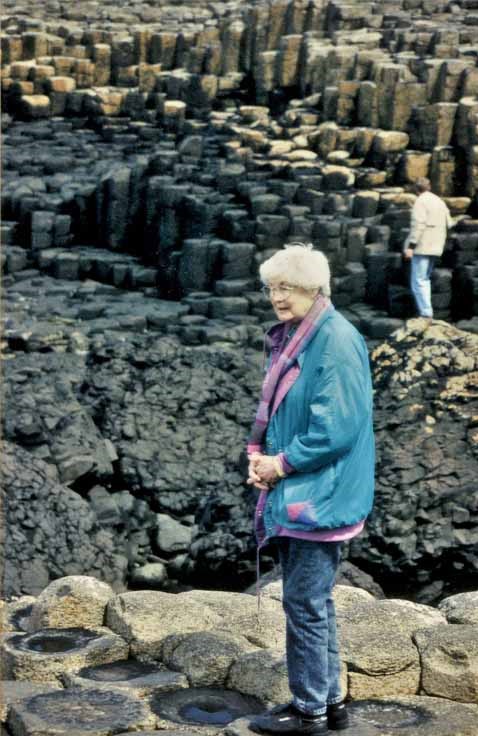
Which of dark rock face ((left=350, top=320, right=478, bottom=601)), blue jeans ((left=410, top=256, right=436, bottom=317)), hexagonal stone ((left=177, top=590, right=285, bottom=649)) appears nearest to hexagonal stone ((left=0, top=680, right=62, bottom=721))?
hexagonal stone ((left=177, top=590, right=285, bottom=649))

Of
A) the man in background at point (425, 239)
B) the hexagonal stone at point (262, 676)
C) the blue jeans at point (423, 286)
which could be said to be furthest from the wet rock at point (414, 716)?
the blue jeans at point (423, 286)

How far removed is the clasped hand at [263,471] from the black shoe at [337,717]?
799 mm

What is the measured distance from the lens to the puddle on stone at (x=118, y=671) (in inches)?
236

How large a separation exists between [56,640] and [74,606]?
0.89 ft

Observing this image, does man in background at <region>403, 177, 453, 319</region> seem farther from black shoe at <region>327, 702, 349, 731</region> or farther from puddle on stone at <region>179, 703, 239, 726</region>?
black shoe at <region>327, 702, 349, 731</region>

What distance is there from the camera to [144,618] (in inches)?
252

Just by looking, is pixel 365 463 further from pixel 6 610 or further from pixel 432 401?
pixel 432 401

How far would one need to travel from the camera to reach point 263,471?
5.03 m

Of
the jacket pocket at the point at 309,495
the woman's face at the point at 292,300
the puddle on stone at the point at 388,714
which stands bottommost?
the puddle on stone at the point at 388,714

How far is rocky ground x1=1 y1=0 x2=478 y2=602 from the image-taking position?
43.6ft

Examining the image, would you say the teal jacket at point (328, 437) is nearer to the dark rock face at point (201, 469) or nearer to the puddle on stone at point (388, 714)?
the puddle on stone at point (388, 714)

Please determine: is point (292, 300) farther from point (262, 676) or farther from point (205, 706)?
point (205, 706)

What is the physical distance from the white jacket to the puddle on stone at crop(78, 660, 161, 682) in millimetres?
10693

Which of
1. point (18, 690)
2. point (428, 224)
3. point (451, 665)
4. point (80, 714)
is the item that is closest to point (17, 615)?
point (18, 690)
